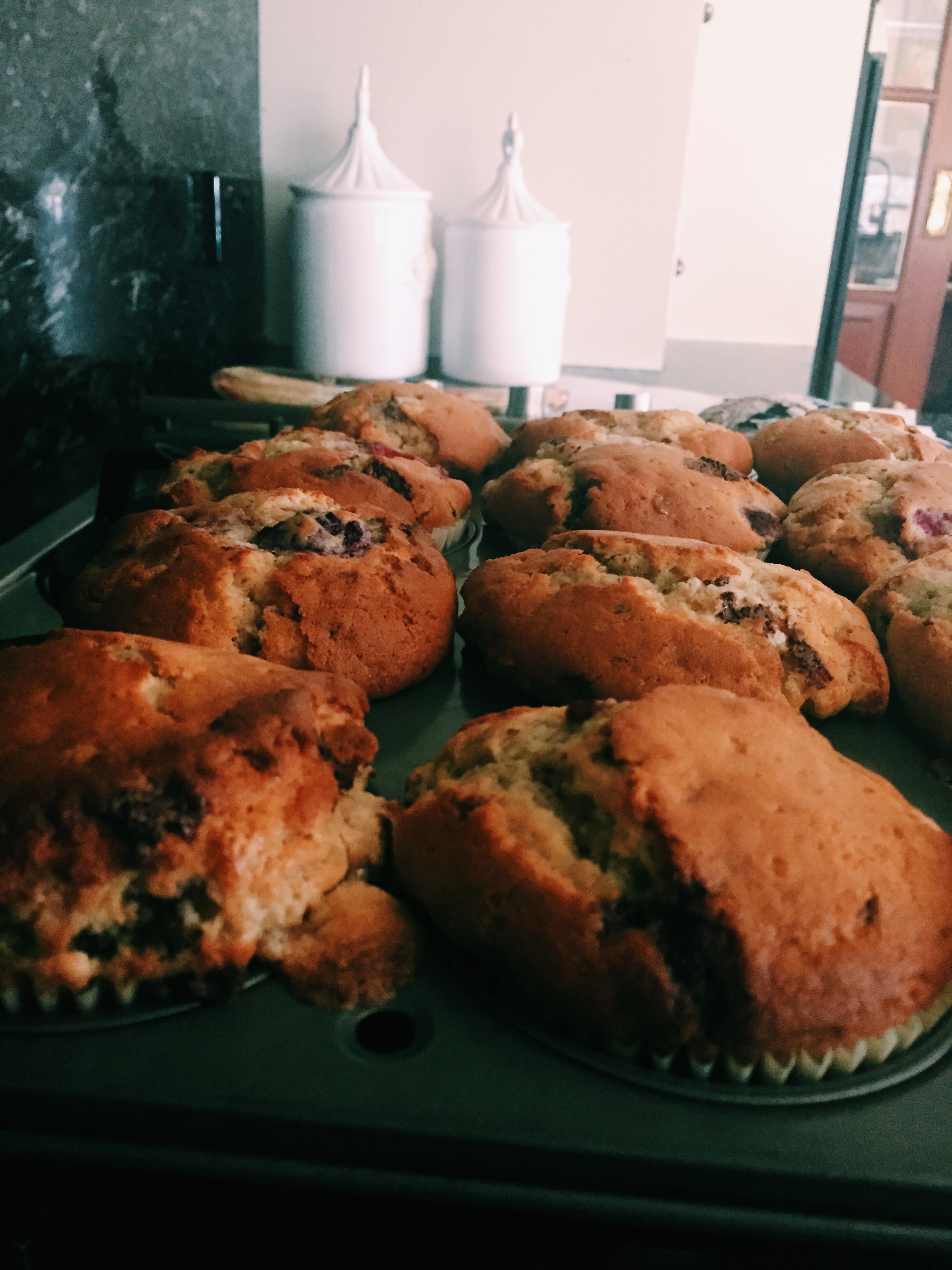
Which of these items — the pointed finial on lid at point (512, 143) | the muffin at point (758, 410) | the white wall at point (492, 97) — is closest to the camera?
the muffin at point (758, 410)

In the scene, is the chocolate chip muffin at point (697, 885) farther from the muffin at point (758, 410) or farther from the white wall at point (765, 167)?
the white wall at point (765, 167)

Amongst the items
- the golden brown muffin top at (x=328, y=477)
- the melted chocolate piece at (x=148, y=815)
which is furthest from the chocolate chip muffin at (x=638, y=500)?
the melted chocolate piece at (x=148, y=815)

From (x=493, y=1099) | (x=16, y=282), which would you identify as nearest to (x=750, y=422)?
(x=16, y=282)

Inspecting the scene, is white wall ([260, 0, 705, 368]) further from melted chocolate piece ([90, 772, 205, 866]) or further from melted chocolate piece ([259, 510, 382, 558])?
melted chocolate piece ([90, 772, 205, 866])

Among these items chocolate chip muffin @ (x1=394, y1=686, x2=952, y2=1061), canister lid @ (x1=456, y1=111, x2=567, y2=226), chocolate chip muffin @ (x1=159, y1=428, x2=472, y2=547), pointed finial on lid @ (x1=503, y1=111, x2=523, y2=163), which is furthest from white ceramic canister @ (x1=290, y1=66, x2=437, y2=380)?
chocolate chip muffin @ (x1=394, y1=686, x2=952, y2=1061)

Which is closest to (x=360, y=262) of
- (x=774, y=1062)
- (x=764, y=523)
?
(x=764, y=523)

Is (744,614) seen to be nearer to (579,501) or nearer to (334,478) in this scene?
(579,501)

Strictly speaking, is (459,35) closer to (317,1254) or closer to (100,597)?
(100,597)

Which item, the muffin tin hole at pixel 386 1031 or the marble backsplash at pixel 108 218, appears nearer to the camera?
the muffin tin hole at pixel 386 1031
